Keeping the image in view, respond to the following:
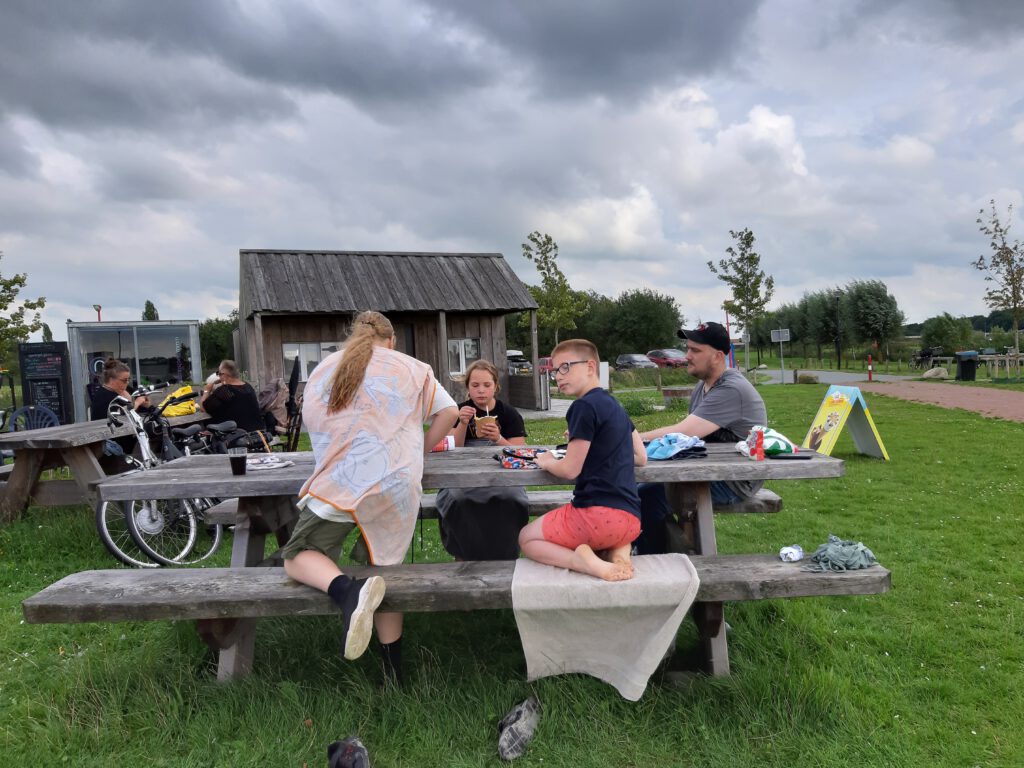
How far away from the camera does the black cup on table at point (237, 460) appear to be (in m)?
3.53

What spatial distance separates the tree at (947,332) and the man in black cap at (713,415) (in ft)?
133

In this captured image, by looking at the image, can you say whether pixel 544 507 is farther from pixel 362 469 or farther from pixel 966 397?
pixel 966 397

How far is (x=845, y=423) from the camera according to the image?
894 cm

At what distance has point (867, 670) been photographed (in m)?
3.25

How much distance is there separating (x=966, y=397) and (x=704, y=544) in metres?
16.6

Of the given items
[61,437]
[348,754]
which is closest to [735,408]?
[348,754]

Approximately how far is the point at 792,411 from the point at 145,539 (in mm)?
13184

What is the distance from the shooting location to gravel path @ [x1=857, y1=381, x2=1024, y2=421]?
13547mm

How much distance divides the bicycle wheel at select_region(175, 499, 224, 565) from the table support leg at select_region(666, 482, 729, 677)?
357 cm

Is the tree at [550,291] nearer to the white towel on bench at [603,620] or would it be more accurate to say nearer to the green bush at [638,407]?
the green bush at [638,407]

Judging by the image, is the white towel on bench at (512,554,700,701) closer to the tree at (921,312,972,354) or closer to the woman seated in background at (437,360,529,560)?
the woman seated in background at (437,360,529,560)

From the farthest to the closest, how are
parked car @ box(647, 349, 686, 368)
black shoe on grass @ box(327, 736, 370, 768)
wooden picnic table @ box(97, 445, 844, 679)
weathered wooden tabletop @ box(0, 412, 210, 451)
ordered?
1. parked car @ box(647, 349, 686, 368)
2. weathered wooden tabletop @ box(0, 412, 210, 451)
3. wooden picnic table @ box(97, 445, 844, 679)
4. black shoe on grass @ box(327, 736, 370, 768)

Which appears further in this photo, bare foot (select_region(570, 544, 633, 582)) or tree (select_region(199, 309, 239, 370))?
tree (select_region(199, 309, 239, 370))

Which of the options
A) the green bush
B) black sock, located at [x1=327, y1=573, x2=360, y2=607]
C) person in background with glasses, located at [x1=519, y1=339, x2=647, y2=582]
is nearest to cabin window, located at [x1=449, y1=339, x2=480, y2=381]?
the green bush
